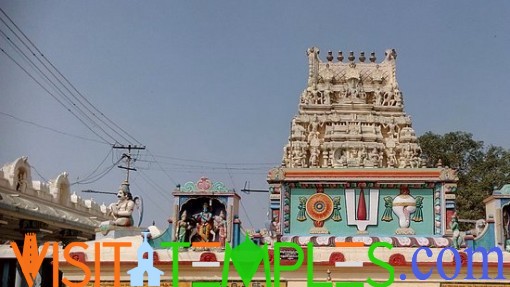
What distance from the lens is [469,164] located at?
1700 inches

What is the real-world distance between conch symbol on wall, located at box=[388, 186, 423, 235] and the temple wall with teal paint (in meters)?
0.08

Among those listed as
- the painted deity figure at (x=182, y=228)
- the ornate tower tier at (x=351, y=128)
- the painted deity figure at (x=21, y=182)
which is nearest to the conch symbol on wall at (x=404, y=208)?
the painted deity figure at (x=182, y=228)

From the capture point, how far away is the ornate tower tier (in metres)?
29.7

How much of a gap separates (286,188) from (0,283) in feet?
43.2

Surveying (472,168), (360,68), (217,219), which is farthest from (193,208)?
(472,168)

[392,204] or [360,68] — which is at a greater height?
Result: [360,68]

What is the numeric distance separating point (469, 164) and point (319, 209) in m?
27.8

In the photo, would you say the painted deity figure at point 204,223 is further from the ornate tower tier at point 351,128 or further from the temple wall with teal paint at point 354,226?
the ornate tower tier at point 351,128

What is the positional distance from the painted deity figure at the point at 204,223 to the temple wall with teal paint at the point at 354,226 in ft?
8.65

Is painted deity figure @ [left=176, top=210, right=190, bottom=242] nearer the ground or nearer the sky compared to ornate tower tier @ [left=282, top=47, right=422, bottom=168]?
nearer the ground

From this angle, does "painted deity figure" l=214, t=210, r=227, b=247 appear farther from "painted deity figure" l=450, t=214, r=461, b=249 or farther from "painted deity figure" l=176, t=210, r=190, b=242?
"painted deity figure" l=450, t=214, r=461, b=249

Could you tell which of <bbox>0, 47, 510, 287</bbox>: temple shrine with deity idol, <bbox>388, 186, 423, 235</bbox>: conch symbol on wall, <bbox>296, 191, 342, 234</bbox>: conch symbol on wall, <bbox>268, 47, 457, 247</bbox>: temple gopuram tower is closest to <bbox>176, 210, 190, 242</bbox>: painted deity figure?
<bbox>0, 47, 510, 287</bbox>: temple shrine with deity idol

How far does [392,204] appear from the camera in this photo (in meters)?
18.5

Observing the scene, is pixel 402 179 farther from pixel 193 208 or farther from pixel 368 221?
pixel 193 208
